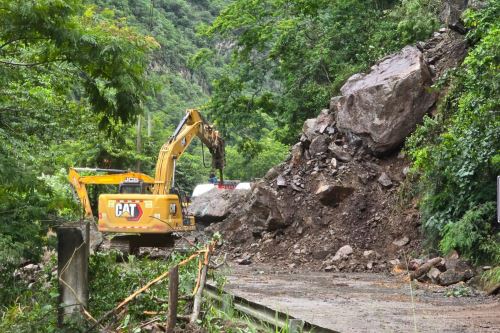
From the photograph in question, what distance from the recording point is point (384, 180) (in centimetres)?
1944

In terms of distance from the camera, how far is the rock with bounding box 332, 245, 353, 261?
17.4 meters

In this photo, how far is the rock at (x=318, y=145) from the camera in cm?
2123

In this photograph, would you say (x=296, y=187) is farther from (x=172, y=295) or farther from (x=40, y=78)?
(x=172, y=295)

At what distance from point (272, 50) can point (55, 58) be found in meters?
20.1

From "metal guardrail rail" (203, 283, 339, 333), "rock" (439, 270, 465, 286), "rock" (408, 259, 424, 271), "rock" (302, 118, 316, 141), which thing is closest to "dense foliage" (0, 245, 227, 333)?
"metal guardrail rail" (203, 283, 339, 333)

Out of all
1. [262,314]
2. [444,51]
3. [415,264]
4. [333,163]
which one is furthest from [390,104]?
[262,314]

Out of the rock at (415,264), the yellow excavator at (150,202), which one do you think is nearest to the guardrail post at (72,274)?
the yellow excavator at (150,202)

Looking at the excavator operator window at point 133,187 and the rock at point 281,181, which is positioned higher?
the excavator operator window at point 133,187

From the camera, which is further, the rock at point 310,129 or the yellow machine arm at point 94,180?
the rock at point 310,129

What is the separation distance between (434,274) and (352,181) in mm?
6626

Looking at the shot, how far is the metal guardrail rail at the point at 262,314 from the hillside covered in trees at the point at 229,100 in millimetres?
1244

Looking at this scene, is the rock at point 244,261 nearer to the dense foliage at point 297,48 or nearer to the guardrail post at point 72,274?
the dense foliage at point 297,48

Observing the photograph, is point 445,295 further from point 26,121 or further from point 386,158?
point 386,158

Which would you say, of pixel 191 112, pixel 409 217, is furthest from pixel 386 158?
pixel 191 112
